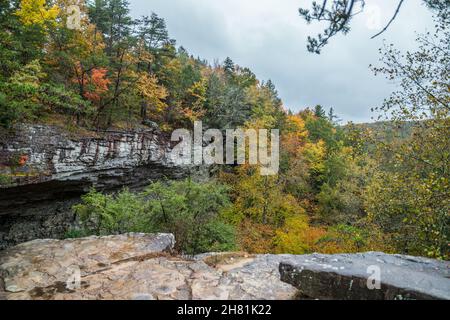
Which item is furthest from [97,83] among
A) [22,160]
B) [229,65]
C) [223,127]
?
[229,65]

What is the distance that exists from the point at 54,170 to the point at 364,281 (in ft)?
48.0

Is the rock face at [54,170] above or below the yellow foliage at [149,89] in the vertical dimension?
below

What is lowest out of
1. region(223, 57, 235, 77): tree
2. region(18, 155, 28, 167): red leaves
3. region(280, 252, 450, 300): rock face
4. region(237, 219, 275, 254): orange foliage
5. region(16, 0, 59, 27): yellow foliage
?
region(237, 219, 275, 254): orange foliage

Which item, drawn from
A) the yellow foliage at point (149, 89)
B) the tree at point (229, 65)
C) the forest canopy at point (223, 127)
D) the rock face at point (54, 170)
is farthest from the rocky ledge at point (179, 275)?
the tree at point (229, 65)

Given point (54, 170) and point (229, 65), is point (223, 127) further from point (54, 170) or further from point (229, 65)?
point (229, 65)

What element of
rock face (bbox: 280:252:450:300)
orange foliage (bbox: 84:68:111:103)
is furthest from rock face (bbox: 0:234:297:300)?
orange foliage (bbox: 84:68:111:103)

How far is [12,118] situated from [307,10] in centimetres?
1441

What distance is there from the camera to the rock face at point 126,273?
4652 millimetres

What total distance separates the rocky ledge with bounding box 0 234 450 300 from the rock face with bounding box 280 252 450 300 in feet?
0.04

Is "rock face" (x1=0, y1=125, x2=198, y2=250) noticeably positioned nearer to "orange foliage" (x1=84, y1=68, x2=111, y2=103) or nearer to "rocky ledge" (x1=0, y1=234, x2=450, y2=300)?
"orange foliage" (x1=84, y1=68, x2=111, y2=103)

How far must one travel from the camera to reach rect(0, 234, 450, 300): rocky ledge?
4.05 metres

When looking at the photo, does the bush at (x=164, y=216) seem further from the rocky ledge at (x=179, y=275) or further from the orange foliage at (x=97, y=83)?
the orange foliage at (x=97, y=83)
